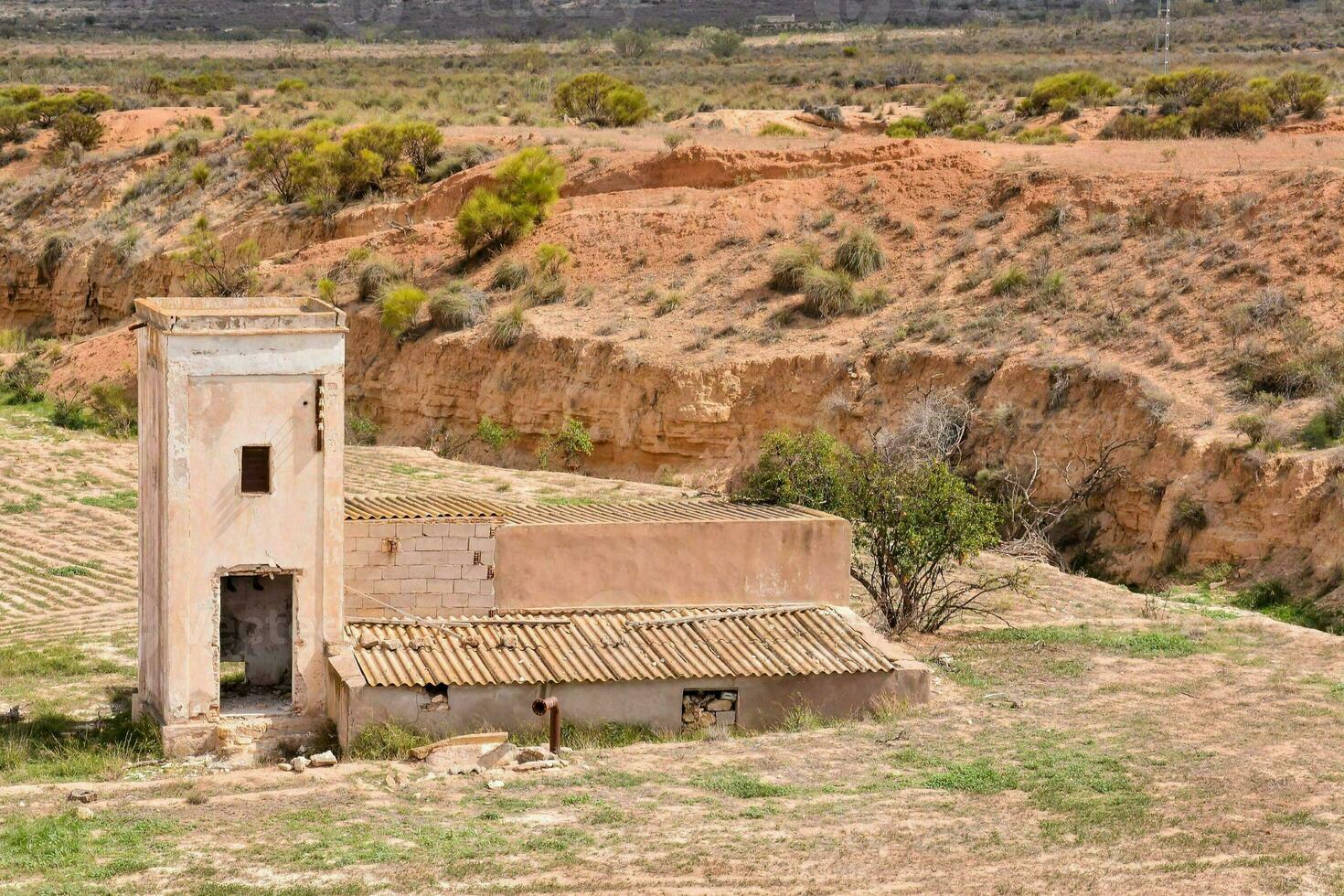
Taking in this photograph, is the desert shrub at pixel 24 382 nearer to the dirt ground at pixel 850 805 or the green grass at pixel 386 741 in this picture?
the dirt ground at pixel 850 805

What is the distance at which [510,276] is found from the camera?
35656mm

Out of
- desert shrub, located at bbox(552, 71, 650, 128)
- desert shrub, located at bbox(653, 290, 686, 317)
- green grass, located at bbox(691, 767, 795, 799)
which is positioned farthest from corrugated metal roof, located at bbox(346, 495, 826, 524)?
desert shrub, located at bbox(552, 71, 650, 128)

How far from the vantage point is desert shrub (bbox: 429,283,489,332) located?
34.7 meters

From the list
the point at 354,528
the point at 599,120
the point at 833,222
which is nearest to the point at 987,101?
the point at 599,120

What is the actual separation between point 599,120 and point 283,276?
11.7 metres

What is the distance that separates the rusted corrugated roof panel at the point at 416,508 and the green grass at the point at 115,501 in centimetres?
959

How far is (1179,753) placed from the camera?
14578 millimetres

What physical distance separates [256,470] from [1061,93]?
105 ft

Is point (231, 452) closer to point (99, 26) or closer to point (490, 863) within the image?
point (490, 863)

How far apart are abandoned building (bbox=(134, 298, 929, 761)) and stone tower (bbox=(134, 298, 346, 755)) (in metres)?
0.02

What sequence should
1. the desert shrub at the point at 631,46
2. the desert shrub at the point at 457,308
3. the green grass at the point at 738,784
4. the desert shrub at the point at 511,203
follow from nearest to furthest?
the green grass at the point at 738,784 < the desert shrub at the point at 457,308 < the desert shrub at the point at 511,203 < the desert shrub at the point at 631,46

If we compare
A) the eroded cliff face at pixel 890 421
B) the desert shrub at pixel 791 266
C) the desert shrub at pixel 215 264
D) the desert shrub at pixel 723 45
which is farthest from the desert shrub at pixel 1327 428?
the desert shrub at pixel 723 45

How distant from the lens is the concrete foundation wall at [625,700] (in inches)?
610

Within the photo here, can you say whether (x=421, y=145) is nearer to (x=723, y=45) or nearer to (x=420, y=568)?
(x=420, y=568)
